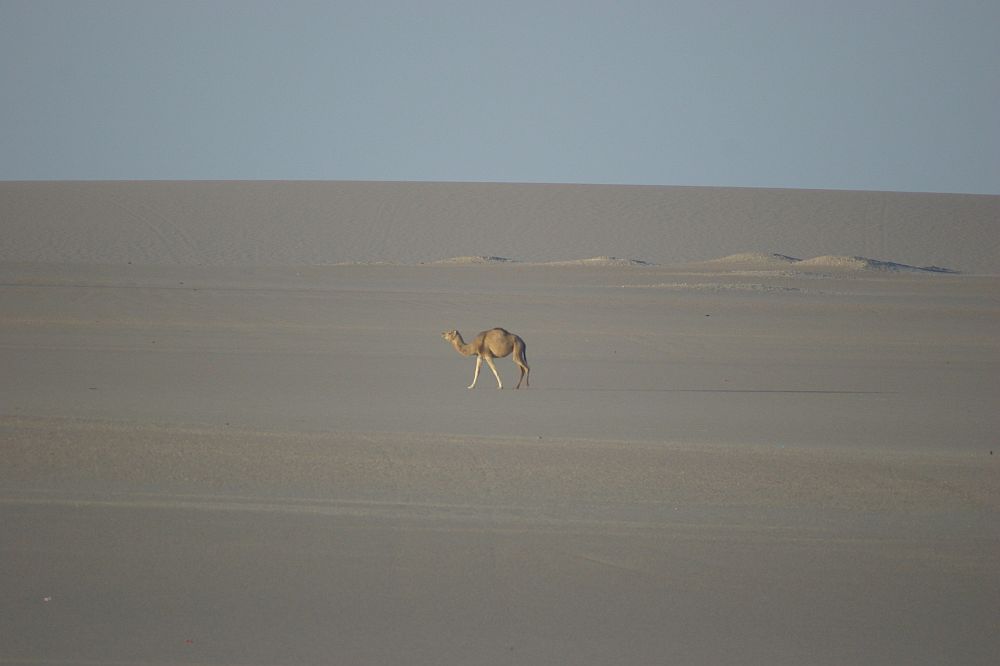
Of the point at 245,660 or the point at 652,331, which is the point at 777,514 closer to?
the point at 245,660

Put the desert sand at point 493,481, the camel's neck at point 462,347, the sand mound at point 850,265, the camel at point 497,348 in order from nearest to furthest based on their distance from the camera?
1. the desert sand at point 493,481
2. the camel at point 497,348
3. the camel's neck at point 462,347
4. the sand mound at point 850,265

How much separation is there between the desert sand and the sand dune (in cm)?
2636

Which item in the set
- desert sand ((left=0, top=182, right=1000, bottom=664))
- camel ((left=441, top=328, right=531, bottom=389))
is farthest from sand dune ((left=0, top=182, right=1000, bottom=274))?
camel ((left=441, top=328, right=531, bottom=389))

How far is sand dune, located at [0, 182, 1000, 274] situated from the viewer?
5225 centimetres

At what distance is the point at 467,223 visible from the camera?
213ft

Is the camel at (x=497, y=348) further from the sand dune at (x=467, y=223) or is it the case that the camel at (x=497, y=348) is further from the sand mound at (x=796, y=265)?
the sand dune at (x=467, y=223)

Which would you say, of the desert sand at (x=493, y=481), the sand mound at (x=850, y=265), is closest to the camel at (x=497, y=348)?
the desert sand at (x=493, y=481)

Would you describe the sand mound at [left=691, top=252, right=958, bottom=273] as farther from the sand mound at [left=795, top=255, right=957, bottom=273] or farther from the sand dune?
the sand dune

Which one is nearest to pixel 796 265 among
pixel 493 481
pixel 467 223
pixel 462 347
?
pixel 462 347

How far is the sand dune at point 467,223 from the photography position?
52.2m

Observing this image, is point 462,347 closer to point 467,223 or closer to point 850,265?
point 850,265

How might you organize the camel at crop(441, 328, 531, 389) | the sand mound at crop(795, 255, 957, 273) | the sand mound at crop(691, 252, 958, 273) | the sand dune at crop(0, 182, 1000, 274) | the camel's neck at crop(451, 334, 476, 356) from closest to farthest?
the camel at crop(441, 328, 531, 389) → the camel's neck at crop(451, 334, 476, 356) → the sand mound at crop(691, 252, 958, 273) → the sand mound at crop(795, 255, 957, 273) → the sand dune at crop(0, 182, 1000, 274)

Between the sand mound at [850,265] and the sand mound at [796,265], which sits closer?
the sand mound at [796,265]

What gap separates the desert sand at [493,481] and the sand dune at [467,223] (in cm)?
2636
